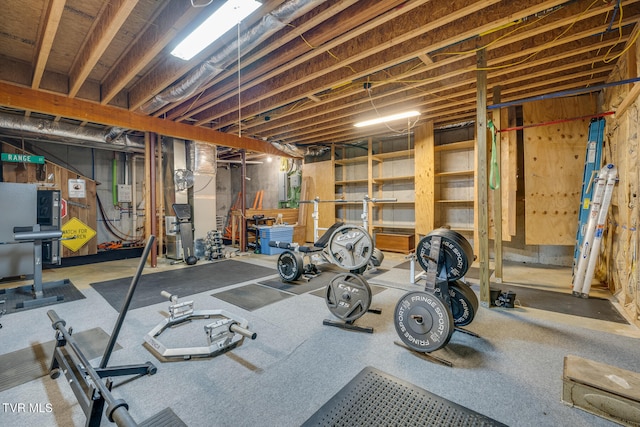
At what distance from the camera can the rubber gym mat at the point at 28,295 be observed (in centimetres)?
332

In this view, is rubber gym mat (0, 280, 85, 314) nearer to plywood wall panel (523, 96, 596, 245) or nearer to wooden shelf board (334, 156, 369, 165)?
wooden shelf board (334, 156, 369, 165)

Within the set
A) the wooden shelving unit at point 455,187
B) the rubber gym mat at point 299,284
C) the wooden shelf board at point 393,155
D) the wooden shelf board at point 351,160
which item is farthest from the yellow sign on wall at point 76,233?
the wooden shelving unit at point 455,187

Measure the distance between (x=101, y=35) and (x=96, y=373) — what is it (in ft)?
10.4

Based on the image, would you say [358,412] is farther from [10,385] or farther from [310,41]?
[310,41]

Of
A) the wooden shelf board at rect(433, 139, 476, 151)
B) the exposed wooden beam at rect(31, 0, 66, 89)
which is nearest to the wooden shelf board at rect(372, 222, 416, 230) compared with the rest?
the wooden shelf board at rect(433, 139, 476, 151)

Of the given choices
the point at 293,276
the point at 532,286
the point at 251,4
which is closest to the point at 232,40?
the point at 251,4

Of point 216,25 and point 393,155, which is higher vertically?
point 216,25

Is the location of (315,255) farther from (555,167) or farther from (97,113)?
(555,167)

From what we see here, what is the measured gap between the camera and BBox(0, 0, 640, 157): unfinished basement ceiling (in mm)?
2693

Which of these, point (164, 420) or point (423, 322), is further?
point (423, 322)

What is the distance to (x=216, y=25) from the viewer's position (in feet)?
8.45

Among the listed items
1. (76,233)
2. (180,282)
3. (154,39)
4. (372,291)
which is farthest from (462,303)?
(76,233)

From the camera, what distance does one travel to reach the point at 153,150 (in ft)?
18.1

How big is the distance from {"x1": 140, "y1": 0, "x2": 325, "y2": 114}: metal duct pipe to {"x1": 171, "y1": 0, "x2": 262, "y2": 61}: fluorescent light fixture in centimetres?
23
